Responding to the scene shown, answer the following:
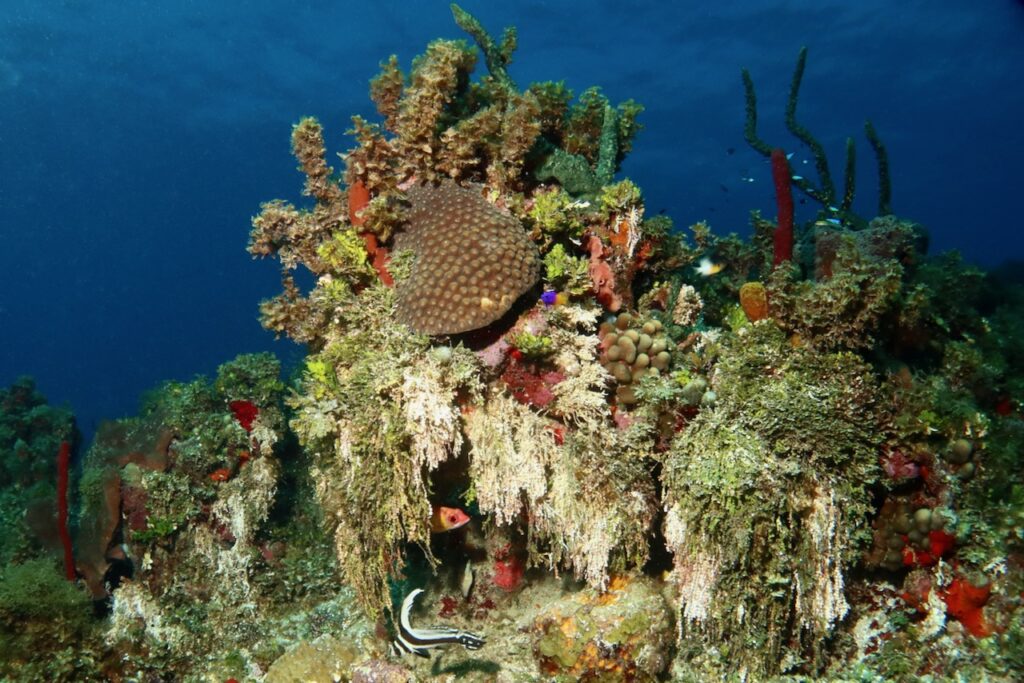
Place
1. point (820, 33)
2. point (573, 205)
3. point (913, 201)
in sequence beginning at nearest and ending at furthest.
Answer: point (573, 205), point (820, 33), point (913, 201)

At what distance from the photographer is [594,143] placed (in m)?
6.88

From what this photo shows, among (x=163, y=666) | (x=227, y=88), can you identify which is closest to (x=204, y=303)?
(x=227, y=88)

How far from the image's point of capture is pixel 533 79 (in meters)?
47.7

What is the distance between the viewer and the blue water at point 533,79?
40.3 meters

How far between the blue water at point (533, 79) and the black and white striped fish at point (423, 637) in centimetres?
837

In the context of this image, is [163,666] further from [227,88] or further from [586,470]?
[227,88]

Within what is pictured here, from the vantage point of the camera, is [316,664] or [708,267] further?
[708,267]

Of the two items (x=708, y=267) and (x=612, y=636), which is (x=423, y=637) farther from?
(x=708, y=267)

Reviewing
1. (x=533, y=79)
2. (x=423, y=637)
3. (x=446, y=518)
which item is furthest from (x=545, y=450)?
(x=533, y=79)

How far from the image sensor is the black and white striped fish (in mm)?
4598

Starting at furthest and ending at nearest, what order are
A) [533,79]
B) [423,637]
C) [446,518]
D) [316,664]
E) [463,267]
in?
[533,79] → [316,664] → [446,518] → [463,267] → [423,637]

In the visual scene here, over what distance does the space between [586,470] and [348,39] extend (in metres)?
50.3

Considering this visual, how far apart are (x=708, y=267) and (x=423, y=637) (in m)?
5.29

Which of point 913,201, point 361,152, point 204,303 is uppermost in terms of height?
point 913,201
